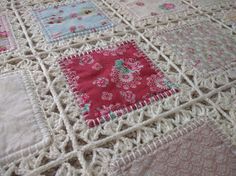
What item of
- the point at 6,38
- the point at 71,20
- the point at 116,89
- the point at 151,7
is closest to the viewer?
the point at 116,89

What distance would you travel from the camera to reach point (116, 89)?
90 cm

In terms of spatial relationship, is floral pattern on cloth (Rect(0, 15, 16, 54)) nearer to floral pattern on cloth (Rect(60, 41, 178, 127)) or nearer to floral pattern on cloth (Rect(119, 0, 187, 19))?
floral pattern on cloth (Rect(60, 41, 178, 127))

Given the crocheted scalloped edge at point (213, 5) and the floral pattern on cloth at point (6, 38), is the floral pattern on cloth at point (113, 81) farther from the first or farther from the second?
the crocheted scalloped edge at point (213, 5)

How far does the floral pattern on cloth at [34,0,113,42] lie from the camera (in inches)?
45.1

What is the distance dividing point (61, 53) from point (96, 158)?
48cm

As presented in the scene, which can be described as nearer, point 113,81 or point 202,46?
point 113,81

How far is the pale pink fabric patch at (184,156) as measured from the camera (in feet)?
2.24

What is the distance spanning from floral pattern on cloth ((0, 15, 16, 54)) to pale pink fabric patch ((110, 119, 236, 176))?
636mm

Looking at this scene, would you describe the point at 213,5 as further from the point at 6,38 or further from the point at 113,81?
the point at 6,38

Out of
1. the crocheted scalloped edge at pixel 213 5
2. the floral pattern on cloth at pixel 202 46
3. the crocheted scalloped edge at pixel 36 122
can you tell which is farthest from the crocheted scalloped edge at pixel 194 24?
the crocheted scalloped edge at pixel 36 122

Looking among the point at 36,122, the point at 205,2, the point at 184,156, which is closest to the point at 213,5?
the point at 205,2

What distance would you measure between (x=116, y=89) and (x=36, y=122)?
0.27 metres

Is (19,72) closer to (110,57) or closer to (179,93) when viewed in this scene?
(110,57)

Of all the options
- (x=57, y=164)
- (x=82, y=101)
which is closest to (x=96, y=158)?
(x=57, y=164)
